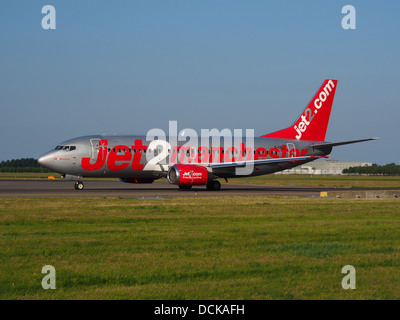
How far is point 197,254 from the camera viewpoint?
39.3 feet

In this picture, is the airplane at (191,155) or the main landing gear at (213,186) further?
the main landing gear at (213,186)

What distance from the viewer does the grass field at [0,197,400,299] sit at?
8.88 meters

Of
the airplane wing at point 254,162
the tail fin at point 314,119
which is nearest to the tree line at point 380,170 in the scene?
the tail fin at point 314,119

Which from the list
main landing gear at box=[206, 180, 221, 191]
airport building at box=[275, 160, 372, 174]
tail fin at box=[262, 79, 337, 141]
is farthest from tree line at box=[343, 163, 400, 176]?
main landing gear at box=[206, 180, 221, 191]

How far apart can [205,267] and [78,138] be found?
105 ft

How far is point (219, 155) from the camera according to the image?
145 feet

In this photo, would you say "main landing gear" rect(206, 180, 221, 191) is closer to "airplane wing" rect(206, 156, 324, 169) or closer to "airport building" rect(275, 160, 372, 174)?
"airplane wing" rect(206, 156, 324, 169)

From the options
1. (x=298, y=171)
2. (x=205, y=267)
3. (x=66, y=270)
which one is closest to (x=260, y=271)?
(x=205, y=267)

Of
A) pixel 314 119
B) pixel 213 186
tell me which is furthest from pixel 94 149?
pixel 314 119

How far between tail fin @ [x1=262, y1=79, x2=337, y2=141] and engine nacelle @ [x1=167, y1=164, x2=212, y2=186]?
1074 centimetres

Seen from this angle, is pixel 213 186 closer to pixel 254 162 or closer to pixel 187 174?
pixel 254 162

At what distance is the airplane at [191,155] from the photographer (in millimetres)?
40125

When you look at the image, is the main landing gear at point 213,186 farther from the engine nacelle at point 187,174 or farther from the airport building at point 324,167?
the airport building at point 324,167
